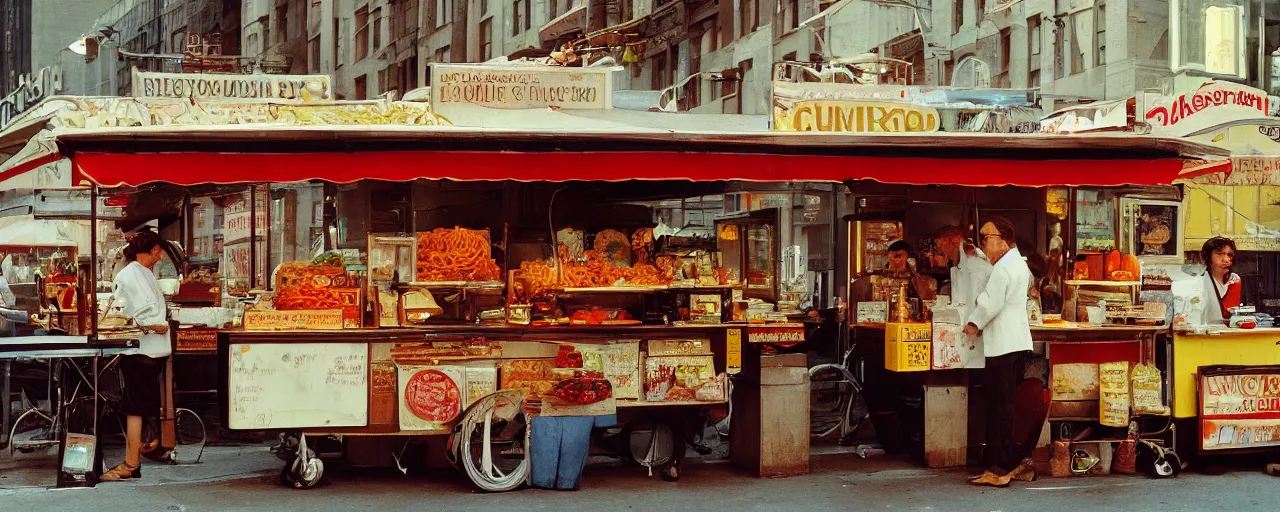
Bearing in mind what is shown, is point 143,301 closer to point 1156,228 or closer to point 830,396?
point 830,396

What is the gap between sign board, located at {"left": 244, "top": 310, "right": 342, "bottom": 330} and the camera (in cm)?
912

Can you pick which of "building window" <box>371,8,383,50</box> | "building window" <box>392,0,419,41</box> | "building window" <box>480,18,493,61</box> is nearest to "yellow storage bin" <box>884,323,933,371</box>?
"building window" <box>480,18,493,61</box>

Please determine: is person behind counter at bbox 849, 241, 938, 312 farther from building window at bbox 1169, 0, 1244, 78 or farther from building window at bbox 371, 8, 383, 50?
building window at bbox 371, 8, 383, 50

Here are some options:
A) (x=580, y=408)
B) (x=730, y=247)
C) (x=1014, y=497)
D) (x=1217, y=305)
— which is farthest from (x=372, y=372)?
(x=1217, y=305)

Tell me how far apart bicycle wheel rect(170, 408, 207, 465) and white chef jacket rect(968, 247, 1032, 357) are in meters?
6.14

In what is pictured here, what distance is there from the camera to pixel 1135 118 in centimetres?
1425

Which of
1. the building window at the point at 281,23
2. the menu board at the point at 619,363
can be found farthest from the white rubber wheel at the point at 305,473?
the building window at the point at 281,23

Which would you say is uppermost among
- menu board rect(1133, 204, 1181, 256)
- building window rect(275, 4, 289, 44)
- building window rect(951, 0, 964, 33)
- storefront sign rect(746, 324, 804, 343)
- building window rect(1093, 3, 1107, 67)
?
building window rect(275, 4, 289, 44)

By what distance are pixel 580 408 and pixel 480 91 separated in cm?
291

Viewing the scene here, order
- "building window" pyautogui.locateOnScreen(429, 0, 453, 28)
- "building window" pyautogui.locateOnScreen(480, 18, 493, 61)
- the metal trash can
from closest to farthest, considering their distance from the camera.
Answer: the metal trash can
"building window" pyautogui.locateOnScreen(480, 18, 493, 61)
"building window" pyautogui.locateOnScreen(429, 0, 453, 28)

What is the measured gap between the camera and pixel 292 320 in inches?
361

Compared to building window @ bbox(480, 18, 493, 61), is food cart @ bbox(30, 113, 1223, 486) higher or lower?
lower

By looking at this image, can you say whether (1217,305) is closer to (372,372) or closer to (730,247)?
(730,247)

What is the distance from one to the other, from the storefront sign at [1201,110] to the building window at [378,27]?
40.3m
